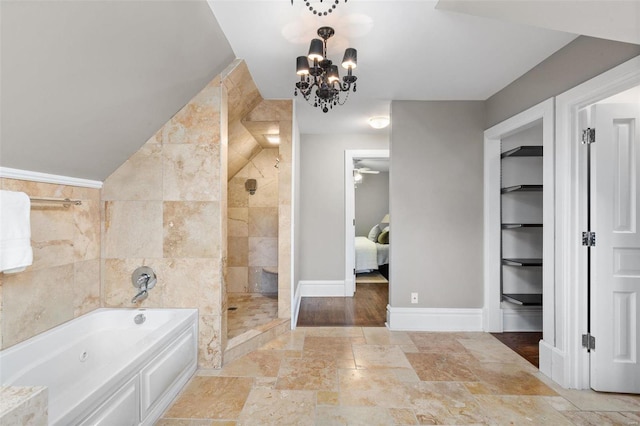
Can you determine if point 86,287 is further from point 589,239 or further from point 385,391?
point 589,239

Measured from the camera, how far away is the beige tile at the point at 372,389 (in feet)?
6.79

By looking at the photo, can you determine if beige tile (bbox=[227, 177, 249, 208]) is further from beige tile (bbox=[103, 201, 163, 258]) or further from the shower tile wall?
beige tile (bbox=[103, 201, 163, 258])

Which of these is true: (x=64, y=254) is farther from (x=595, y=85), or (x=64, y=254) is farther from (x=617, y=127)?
(x=617, y=127)

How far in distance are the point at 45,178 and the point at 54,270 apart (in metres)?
0.62

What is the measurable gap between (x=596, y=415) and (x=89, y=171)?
3835 millimetres

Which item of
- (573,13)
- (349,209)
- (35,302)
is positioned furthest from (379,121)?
(35,302)

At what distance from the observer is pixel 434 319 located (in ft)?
11.2

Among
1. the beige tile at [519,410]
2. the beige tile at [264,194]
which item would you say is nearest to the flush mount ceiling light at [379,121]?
the beige tile at [264,194]

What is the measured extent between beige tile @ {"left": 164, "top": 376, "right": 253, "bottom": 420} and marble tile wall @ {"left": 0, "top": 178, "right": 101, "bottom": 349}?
1.00 m

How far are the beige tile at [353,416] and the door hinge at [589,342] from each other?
157 centimetres

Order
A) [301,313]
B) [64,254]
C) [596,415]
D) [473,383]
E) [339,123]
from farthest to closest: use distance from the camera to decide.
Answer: [339,123] < [301,313] < [473,383] < [64,254] < [596,415]

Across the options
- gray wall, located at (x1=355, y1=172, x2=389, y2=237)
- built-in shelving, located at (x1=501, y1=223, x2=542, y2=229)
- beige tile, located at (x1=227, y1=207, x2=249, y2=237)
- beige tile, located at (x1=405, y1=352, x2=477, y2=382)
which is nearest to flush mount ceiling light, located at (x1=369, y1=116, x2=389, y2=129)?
built-in shelving, located at (x1=501, y1=223, x2=542, y2=229)

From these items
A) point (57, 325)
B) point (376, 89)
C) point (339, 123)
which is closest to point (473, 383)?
point (376, 89)

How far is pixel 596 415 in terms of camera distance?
195cm
